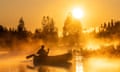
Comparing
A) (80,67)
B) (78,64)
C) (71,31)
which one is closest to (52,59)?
(78,64)

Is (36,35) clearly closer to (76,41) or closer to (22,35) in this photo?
(22,35)

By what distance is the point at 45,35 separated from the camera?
88.3ft

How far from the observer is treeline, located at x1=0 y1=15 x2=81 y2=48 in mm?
25500

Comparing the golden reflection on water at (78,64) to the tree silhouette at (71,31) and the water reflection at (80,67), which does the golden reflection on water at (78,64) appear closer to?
the water reflection at (80,67)

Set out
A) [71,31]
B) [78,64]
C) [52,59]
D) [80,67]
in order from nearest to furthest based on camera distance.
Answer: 1. [80,67]
2. [52,59]
3. [78,64]
4. [71,31]

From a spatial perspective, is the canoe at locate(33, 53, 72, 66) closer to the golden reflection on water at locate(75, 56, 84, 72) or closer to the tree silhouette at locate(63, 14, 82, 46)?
the golden reflection on water at locate(75, 56, 84, 72)

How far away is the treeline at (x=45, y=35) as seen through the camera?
83.7ft

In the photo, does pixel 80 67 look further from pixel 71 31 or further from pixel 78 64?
pixel 71 31

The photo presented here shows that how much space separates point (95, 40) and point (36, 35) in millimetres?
2652

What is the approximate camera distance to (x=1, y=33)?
26.0 m

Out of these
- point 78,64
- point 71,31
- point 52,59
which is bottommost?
point 78,64

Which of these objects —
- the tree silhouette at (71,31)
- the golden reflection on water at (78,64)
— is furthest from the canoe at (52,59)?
the tree silhouette at (71,31)

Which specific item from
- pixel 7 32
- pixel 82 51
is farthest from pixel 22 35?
pixel 82 51

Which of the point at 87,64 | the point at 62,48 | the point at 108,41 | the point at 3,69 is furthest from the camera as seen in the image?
the point at 62,48
